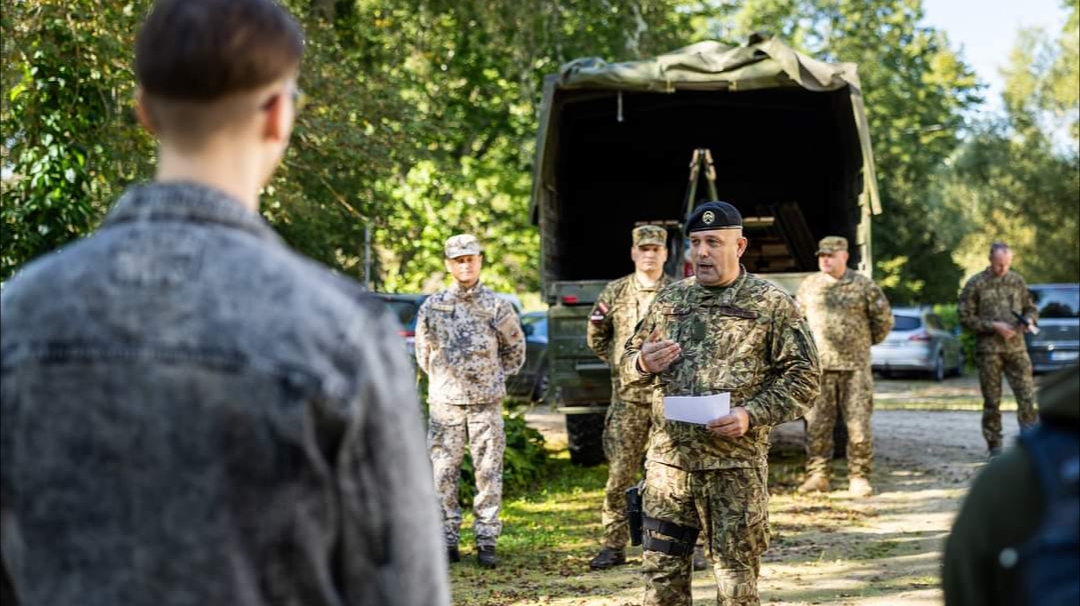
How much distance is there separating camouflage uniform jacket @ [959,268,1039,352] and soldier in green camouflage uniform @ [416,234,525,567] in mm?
5868

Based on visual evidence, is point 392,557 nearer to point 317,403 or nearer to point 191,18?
point 317,403

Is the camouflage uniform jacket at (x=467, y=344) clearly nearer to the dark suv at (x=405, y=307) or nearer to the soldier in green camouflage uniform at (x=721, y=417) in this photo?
the soldier in green camouflage uniform at (x=721, y=417)

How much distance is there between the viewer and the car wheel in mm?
25172

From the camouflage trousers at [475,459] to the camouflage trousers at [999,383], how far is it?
6028 millimetres

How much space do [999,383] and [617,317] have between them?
17.2 feet

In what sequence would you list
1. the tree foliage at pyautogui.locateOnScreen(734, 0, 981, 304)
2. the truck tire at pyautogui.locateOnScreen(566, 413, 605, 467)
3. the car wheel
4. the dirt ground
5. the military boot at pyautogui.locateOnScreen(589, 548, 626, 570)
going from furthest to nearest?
the tree foliage at pyautogui.locateOnScreen(734, 0, 981, 304) → the car wheel → the truck tire at pyautogui.locateOnScreen(566, 413, 605, 467) → the military boot at pyautogui.locateOnScreen(589, 548, 626, 570) → the dirt ground

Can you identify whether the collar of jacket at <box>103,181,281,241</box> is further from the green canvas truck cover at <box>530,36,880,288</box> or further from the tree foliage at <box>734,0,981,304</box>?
the tree foliage at <box>734,0,981,304</box>

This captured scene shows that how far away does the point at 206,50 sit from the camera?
1.79m

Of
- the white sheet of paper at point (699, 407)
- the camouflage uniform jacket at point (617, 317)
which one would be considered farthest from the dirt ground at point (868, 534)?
the white sheet of paper at point (699, 407)

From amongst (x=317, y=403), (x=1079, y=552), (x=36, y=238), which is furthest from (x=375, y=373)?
(x=36, y=238)

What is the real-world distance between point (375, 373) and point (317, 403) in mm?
98

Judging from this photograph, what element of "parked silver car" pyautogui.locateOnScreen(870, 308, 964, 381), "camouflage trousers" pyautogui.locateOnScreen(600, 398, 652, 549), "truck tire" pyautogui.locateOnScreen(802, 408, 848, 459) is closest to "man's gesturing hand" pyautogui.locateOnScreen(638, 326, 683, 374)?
"camouflage trousers" pyautogui.locateOnScreen(600, 398, 652, 549)

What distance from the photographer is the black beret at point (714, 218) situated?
5.61 metres

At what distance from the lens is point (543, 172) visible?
459 inches
